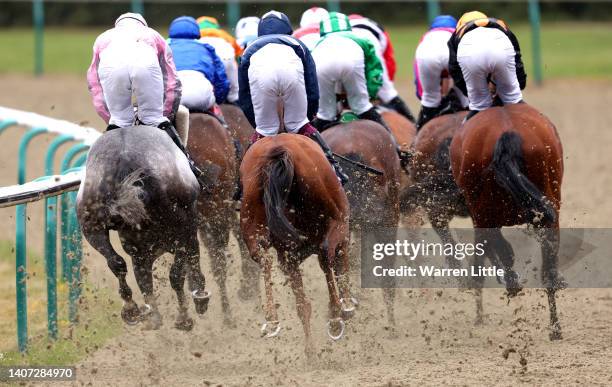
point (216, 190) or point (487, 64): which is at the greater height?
point (487, 64)

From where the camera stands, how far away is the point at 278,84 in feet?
22.1

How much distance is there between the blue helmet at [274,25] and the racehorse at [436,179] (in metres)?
1.65

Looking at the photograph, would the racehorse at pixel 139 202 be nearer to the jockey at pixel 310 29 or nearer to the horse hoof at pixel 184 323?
the horse hoof at pixel 184 323

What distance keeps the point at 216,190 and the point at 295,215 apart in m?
1.38

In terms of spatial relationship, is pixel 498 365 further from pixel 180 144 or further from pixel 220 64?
pixel 220 64

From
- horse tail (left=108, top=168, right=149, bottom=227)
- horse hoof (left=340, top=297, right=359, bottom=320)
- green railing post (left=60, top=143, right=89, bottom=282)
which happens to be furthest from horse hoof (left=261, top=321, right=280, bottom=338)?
green railing post (left=60, top=143, right=89, bottom=282)

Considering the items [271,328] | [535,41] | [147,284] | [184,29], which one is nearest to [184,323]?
[147,284]

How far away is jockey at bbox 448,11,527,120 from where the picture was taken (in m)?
7.09

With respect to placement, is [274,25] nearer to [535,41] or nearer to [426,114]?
[426,114]

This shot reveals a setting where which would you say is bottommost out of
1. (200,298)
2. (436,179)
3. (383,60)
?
(200,298)

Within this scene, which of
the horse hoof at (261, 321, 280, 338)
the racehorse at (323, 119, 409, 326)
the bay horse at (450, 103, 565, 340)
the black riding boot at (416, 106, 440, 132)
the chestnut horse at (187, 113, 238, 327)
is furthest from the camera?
the black riding boot at (416, 106, 440, 132)

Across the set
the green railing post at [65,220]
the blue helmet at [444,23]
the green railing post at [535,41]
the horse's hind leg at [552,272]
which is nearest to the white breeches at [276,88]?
the green railing post at [65,220]

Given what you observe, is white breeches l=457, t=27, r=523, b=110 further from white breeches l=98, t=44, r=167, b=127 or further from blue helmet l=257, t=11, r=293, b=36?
white breeches l=98, t=44, r=167, b=127

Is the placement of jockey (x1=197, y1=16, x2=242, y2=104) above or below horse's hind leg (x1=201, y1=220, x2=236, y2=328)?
above
